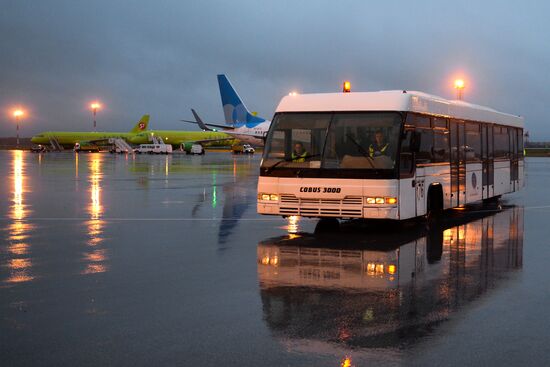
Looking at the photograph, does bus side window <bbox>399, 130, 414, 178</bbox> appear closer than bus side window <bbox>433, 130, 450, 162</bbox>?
Yes

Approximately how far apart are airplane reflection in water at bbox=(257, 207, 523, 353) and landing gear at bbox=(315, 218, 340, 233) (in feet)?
2.44

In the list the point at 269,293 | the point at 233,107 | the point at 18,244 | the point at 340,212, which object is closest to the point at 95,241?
the point at 18,244

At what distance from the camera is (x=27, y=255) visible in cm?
1091

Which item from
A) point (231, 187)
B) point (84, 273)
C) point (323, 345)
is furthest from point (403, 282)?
point (231, 187)

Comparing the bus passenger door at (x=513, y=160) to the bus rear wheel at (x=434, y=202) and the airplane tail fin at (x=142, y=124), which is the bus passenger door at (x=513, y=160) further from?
the airplane tail fin at (x=142, y=124)

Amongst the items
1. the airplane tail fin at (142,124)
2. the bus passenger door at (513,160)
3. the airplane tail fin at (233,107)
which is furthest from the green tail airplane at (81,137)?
the bus passenger door at (513,160)

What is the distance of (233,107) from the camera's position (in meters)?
64.4

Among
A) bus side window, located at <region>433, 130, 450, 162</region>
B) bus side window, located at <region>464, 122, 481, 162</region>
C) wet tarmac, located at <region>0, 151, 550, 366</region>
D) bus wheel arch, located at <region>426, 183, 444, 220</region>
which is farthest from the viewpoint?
bus side window, located at <region>464, 122, 481, 162</region>

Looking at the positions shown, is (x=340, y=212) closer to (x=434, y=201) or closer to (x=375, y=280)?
(x=434, y=201)

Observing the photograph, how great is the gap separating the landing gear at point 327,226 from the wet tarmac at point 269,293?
232mm

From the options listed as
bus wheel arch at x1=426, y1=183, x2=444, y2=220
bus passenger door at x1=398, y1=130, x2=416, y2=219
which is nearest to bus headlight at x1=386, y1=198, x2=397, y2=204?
bus passenger door at x1=398, y1=130, x2=416, y2=219

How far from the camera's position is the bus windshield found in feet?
44.0

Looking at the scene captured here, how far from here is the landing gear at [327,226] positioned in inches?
562

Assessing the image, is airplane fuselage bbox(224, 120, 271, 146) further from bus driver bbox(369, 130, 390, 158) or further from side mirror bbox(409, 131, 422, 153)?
bus driver bbox(369, 130, 390, 158)
